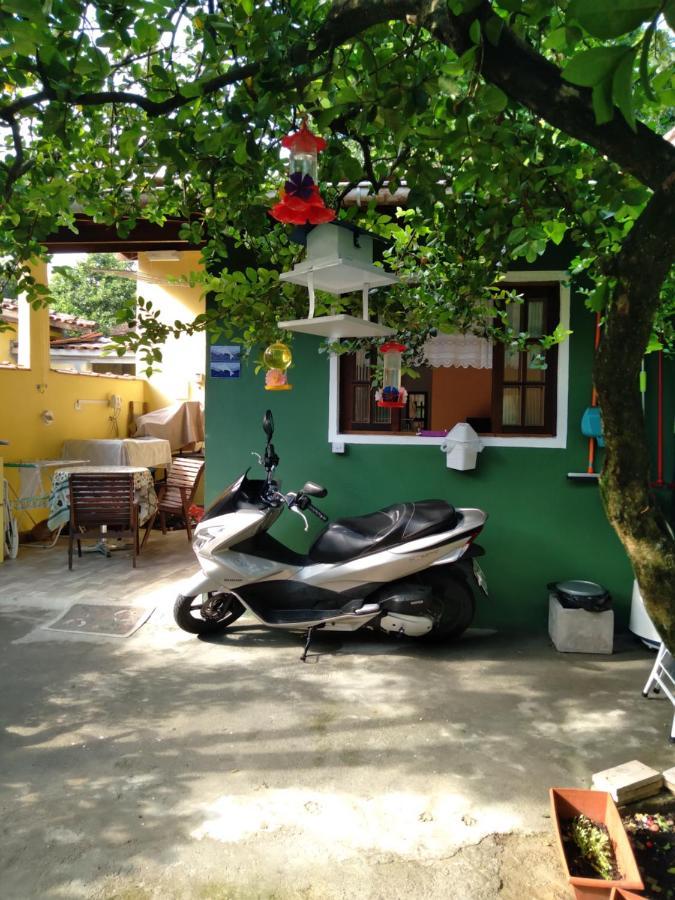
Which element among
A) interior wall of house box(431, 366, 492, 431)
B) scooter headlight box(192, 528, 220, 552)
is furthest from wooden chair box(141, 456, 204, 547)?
interior wall of house box(431, 366, 492, 431)

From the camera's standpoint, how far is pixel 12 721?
3061 millimetres

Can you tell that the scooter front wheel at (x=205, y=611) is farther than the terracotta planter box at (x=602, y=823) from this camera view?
Yes

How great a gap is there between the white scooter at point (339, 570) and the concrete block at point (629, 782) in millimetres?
1550

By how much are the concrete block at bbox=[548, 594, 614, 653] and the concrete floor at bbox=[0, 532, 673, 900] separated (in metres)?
0.12

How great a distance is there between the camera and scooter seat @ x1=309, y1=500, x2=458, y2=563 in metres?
3.93

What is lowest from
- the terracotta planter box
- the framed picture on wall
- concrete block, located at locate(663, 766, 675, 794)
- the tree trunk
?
concrete block, located at locate(663, 766, 675, 794)

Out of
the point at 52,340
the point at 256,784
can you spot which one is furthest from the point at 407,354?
the point at 52,340

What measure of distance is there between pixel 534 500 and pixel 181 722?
2.85m

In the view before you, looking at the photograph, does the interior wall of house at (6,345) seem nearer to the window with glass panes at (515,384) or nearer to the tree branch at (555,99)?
the window with glass panes at (515,384)

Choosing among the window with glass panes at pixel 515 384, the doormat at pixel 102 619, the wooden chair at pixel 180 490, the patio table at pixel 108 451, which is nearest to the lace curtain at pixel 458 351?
the window with glass panes at pixel 515 384

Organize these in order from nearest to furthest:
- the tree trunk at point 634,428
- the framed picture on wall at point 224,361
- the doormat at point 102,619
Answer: the tree trunk at point 634,428, the doormat at point 102,619, the framed picture on wall at point 224,361

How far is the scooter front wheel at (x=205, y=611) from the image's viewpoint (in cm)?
422

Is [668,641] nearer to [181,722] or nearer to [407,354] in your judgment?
[181,722]

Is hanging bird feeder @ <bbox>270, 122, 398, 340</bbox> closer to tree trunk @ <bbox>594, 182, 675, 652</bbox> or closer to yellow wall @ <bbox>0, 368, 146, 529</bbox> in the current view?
tree trunk @ <bbox>594, 182, 675, 652</bbox>
